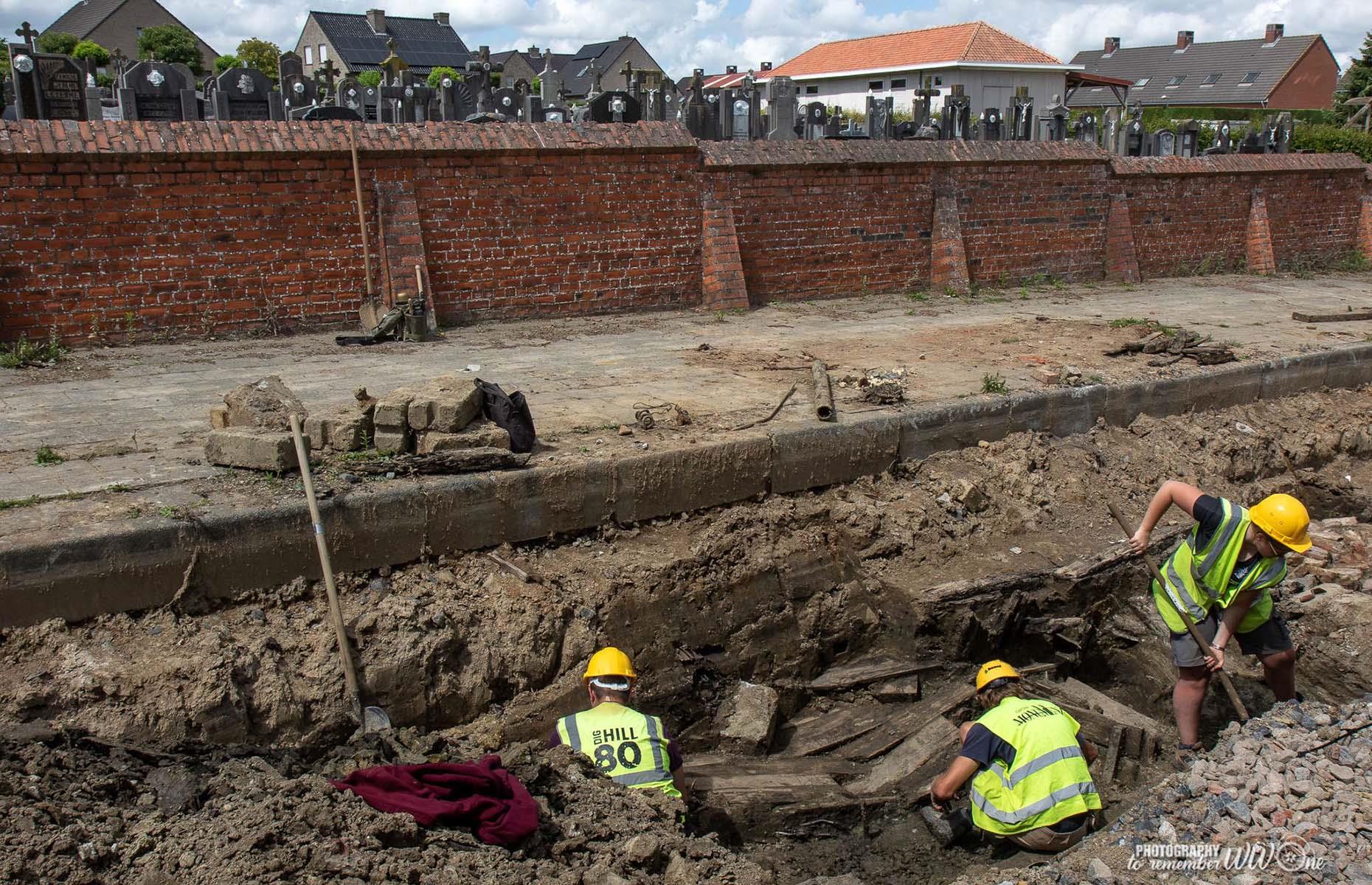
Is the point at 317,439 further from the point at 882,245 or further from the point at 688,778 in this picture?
the point at 882,245

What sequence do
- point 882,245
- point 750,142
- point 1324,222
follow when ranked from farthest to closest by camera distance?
point 1324,222
point 882,245
point 750,142

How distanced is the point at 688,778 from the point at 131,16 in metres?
59.4

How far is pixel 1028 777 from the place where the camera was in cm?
463

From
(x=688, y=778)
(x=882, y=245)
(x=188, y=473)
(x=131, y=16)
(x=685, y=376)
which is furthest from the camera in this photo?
(x=131, y=16)

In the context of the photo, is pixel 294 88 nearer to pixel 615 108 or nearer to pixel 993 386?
pixel 615 108

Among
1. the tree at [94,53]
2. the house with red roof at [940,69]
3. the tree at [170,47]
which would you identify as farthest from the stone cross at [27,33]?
the house with red roof at [940,69]

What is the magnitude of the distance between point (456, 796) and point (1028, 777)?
2.56 meters

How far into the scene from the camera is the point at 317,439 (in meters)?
5.74

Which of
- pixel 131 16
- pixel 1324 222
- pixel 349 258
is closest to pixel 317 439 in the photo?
pixel 349 258

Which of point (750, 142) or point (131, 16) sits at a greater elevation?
point (131, 16)

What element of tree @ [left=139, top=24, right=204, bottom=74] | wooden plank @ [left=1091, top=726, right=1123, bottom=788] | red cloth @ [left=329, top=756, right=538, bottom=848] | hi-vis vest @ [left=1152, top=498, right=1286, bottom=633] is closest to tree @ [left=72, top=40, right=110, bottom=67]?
tree @ [left=139, top=24, right=204, bottom=74]

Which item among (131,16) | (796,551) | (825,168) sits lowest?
(796,551)

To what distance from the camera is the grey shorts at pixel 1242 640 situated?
5441mm

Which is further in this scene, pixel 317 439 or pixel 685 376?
pixel 685 376
